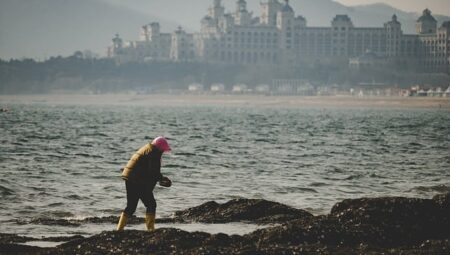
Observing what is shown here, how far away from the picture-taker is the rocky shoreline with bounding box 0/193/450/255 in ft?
47.4

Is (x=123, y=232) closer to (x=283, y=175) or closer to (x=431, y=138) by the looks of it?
(x=283, y=175)

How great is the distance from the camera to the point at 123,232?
15.6 meters

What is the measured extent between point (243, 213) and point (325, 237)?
4.84 m

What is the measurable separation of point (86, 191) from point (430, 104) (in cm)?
15062

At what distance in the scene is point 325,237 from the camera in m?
15.2

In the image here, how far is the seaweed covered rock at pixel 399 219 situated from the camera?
15672 mm

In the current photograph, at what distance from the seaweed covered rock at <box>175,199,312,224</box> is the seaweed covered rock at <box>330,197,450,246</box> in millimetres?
2671

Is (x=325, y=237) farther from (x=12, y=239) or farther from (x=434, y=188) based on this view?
(x=434, y=188)

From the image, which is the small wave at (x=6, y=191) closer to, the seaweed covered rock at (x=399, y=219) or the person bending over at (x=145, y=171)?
the person bending over at (x=145, y=171)

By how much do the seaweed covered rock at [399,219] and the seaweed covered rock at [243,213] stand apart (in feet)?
8.76

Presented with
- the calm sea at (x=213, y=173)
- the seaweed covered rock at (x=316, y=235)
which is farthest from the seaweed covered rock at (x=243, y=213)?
the seaweed covered rock at (x=316, y=235)

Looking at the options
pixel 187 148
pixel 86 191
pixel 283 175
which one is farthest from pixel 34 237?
pixel 187 148

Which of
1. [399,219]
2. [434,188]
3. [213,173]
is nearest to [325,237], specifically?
[399,219]

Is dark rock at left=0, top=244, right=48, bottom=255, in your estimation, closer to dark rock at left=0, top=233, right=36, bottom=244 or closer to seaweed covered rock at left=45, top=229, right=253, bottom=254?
seaweed covered rock at left=45, top=229, right=253, bottom=254
